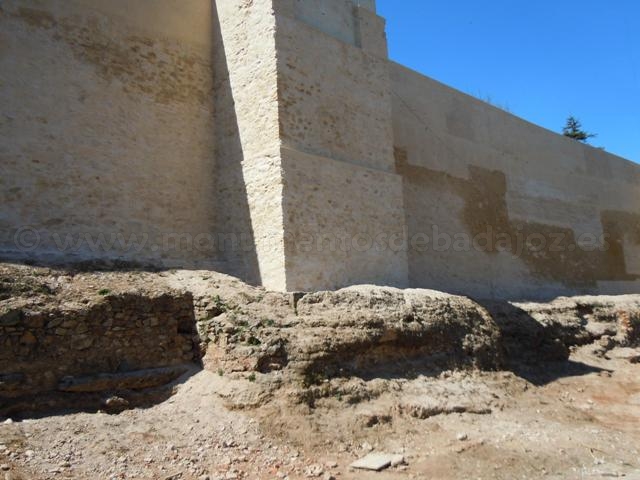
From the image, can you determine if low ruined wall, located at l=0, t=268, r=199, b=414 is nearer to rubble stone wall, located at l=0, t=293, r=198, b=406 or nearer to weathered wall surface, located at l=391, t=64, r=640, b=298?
rubble stone wall, located at l=0, t=293, r=198, b=406

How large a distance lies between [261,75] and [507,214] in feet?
21.0

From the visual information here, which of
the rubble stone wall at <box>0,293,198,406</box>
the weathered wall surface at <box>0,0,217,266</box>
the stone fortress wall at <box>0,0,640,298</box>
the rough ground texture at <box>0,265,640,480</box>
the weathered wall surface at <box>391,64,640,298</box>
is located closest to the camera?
the rough ground texture at <box>0,265,640,480</box>

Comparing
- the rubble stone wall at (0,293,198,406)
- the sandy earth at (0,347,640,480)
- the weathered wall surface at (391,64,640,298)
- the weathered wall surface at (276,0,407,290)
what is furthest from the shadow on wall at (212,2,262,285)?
the weathered wall surface at (391,64,640,298)

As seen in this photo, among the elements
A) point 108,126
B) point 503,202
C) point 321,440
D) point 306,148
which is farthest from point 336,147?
point 503,202

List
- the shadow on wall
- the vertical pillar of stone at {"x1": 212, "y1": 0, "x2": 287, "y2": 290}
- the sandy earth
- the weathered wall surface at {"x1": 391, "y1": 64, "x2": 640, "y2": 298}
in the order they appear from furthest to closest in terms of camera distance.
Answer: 1. the weathered wall surface at {"x1": 391, "y1": 64, "x2": 640, "y2": 298}
2. the shadow on wall
3. the vertical pillar of stone at {"x1": 212, "y1": 0, "x2": 287, "y2": 290}
4. the sandy earth

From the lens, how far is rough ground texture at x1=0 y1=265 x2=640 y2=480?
4.25 meters

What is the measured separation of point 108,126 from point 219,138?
58.7 inches

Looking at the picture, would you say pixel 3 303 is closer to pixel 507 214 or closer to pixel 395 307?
pixel 395 307

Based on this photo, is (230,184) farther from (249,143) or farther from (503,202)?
(503,202)

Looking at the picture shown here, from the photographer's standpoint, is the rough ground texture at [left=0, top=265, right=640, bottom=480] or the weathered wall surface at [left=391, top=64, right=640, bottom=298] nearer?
the rough ground texture at [left=0, top=265, right=640, bottom=480]

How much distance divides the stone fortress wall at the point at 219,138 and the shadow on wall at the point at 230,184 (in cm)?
2

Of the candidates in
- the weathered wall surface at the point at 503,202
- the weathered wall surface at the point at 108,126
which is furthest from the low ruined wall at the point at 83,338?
the weathered wall surface at the point at 503,202

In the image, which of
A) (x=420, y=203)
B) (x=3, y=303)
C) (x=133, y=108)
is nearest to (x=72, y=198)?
(x=133, y=108)

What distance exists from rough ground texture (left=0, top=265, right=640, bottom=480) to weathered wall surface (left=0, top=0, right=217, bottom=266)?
98 cm
